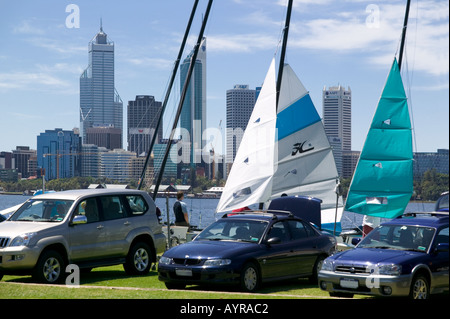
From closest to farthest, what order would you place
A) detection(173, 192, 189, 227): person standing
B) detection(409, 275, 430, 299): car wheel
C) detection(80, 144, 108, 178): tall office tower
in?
detection(409, 275, 430, 299): car wheel, detection(173, 192, 189, 227): person standing, detection(80, 144, 108, 178): tall office tower

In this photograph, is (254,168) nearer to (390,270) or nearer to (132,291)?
(132,291)

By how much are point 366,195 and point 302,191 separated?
310 cm

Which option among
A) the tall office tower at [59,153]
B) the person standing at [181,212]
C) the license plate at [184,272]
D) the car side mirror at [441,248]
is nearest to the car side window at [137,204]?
the license plate at [184,272]

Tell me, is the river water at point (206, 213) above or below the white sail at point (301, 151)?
below

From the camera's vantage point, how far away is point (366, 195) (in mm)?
32344

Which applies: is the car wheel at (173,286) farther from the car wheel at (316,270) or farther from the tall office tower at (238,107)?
the tall office tower at (238,107)

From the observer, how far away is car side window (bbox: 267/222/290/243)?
50.6ft

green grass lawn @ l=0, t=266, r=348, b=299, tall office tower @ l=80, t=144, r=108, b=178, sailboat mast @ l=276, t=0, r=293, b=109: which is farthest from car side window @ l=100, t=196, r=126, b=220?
tall office tower @ l=80, t=144, r=108, b=178

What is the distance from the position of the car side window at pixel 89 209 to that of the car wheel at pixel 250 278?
146 inches

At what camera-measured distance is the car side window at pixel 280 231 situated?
15.4m

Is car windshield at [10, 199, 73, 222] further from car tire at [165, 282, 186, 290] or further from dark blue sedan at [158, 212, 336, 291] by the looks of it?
car tire at [165, 282, 186, 290]
